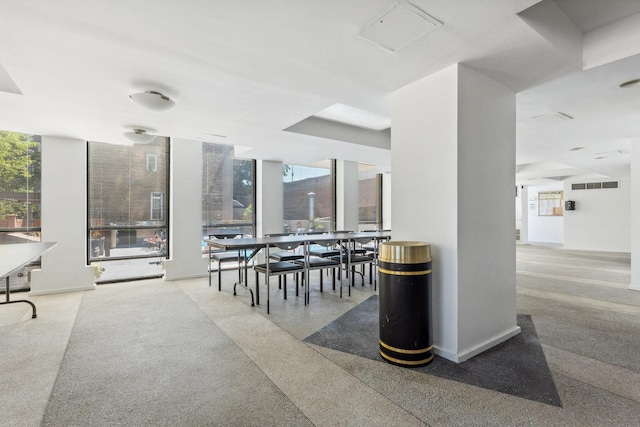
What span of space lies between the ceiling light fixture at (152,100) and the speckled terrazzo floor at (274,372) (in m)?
2.32

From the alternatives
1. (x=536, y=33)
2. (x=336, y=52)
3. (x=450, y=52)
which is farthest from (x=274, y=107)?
(x=536, y=33)

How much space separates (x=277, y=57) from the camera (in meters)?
2.55

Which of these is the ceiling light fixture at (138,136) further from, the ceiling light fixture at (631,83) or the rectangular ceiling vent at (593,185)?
the rectangular ceiling vent at (593,185)

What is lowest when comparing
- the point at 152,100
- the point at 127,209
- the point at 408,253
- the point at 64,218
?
the point at 408,253

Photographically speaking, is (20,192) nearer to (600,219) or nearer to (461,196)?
(461,196)

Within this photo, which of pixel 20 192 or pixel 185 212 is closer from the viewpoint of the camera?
pixel 20 192

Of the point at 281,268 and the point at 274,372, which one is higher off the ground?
the point at 281,268

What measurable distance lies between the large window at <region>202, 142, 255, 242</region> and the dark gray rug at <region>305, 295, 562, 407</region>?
3984mm

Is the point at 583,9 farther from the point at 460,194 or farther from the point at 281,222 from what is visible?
the point at 281,222

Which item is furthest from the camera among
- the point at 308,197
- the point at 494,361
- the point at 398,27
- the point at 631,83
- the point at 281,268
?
the point at 308,197

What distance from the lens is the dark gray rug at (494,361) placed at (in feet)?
7.35

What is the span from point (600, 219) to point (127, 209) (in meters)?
14.2

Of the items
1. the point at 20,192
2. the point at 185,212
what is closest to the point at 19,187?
the point at 20,192

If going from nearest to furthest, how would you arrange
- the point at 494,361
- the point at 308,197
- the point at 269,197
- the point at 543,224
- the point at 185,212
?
1. the point at 494,361
2. the point at 185,212
3. the point at 269,197
4. the point at 308,197
5. the point at 543,224
